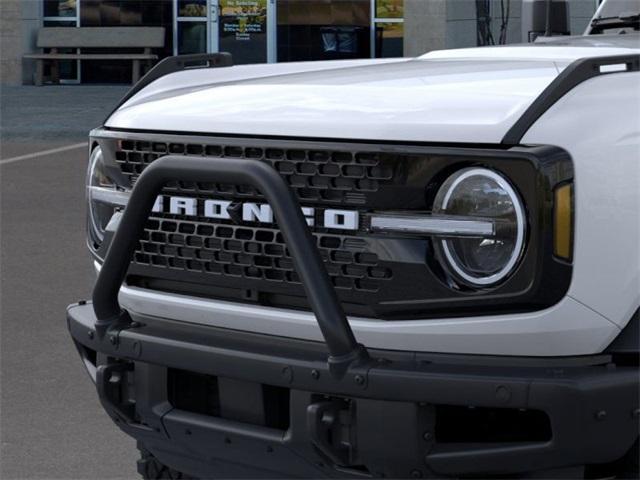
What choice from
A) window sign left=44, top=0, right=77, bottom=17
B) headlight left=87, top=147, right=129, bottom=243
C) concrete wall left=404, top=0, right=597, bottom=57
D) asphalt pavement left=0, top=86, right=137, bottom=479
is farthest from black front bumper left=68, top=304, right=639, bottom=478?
window sign left=44, top=0, right=77, bottom=17

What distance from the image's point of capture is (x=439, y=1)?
23797 millimetres

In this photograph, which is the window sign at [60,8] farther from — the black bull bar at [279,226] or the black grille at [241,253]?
the black bull bar at [279,226]

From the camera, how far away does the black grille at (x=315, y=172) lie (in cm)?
310

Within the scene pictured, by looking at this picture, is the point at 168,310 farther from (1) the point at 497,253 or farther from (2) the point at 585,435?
(2) the point at 585,435

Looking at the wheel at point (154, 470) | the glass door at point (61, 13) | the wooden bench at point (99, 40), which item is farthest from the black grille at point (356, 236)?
the glass door at point (61, 13)

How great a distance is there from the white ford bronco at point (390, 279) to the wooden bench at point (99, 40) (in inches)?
865

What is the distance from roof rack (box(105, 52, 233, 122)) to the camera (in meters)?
4.09

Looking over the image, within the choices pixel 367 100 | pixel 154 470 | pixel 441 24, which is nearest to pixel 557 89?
pixel 367 100

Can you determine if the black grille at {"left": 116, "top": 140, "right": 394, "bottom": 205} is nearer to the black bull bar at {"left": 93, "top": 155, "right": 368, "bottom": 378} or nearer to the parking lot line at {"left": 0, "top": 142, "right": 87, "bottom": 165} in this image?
the black bull bar at {"left": 93, "top": 155, "right": 368, "bottom": 378}

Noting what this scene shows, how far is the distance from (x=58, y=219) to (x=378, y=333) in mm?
7521

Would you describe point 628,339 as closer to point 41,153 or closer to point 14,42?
point 41,153

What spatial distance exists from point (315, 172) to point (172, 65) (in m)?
1.24

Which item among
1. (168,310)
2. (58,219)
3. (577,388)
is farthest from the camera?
(58,219)

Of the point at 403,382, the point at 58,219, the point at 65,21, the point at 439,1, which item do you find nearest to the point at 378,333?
the point at 403,382
